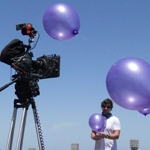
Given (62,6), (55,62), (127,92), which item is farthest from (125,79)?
(62,6)

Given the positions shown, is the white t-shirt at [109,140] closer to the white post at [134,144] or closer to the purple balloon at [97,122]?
the purple balloon at [97,122]

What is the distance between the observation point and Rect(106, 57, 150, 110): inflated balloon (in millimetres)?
3588

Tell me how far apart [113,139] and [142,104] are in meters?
1.16

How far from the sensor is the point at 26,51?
14.2ft

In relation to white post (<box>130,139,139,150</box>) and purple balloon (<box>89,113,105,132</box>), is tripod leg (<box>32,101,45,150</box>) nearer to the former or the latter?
purple balloon (<box>89,113,105,132</box>)

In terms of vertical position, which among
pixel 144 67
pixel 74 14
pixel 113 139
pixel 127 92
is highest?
pixel 74 14

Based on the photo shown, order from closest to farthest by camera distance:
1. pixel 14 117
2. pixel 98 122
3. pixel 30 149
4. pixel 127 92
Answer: pixel 127 92
pixel 14 117
pixel 98 122
pixel 30 149

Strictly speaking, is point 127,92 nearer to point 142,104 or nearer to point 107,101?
point 142,104

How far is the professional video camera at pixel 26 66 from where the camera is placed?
420cm

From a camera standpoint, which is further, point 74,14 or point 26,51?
point 74,14

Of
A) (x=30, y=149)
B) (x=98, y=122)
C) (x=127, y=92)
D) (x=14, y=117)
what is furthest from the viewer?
(x=30, y=149)

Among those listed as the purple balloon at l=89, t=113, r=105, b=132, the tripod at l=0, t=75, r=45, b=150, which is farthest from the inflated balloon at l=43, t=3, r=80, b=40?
the purple balloon at l=89, t=113, r=105, b=132

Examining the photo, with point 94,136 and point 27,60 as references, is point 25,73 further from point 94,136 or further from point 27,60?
point 94,136

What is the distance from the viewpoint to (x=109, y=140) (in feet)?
15.7
